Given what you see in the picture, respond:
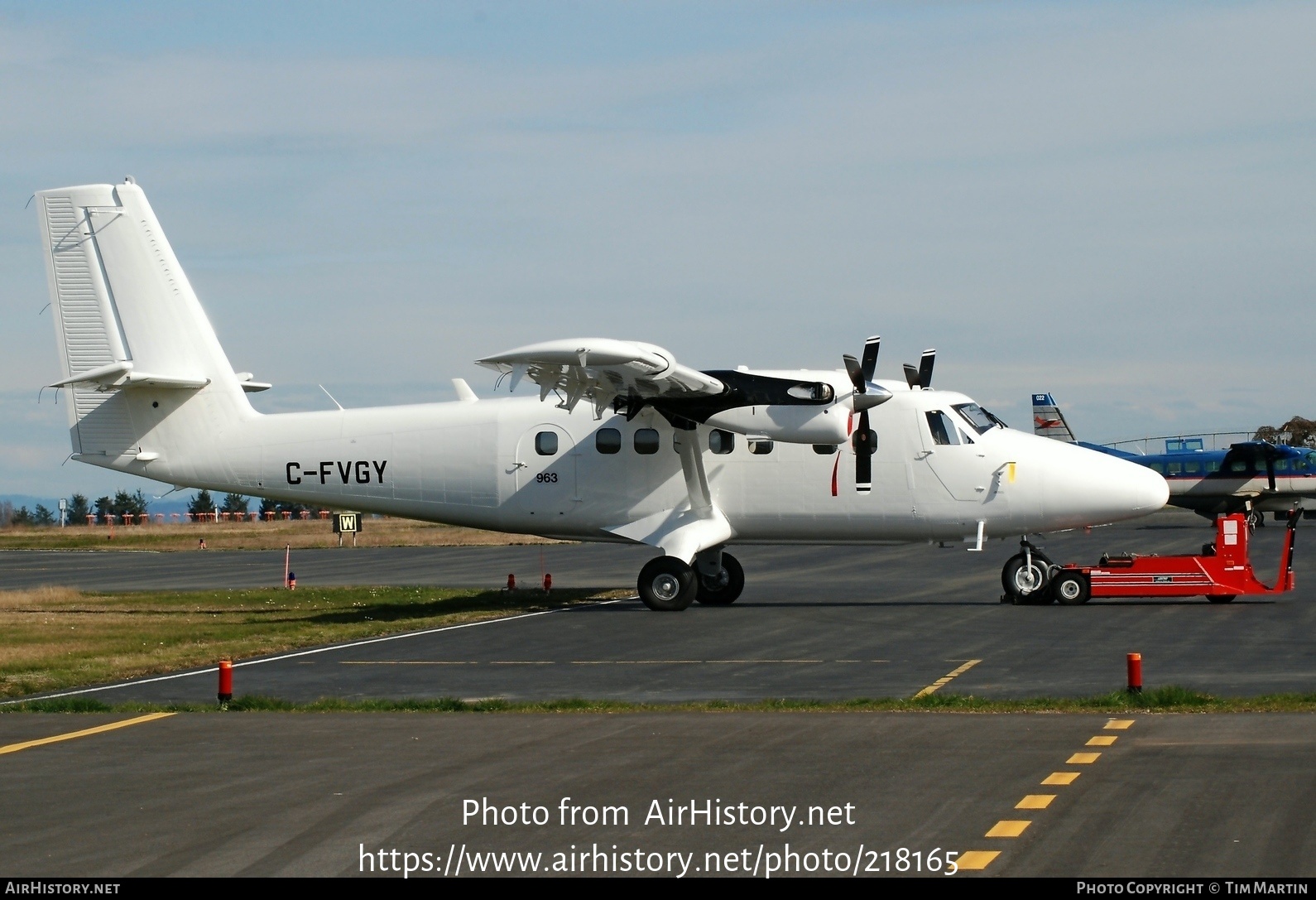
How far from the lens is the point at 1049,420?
66.8 m

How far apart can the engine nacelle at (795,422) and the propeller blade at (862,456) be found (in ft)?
3.10

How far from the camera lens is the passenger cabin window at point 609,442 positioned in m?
26.2

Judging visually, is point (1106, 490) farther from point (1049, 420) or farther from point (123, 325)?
point (1049, 420)

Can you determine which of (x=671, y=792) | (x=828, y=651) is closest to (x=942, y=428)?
(x=828, y=651)

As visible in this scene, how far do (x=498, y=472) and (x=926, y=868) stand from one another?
63.1 ft

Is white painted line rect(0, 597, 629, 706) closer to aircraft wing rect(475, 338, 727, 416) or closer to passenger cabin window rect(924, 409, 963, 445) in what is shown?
aircraft wing rect(475, 338, 727, 416)

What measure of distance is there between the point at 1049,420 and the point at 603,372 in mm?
48244

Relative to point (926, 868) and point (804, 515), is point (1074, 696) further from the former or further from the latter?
point (804, 515)

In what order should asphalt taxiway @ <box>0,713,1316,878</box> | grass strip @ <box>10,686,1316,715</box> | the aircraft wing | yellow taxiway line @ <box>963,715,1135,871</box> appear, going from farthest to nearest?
the aircraft wing, grass strip @ <box>10,686,1316,715</box>, asphalt taxiway @ <box>0,713,1316,878</box>, yellow taxiway line @ <box>963,715,1135,871</box>

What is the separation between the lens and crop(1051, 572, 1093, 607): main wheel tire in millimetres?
24625

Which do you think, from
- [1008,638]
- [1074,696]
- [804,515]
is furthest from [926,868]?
[804,515]

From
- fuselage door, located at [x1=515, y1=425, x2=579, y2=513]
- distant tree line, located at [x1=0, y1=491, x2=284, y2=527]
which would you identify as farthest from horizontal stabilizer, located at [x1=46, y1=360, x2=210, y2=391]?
distant tree line, located at [x1=0, y1=491, x2=284, y2=527]

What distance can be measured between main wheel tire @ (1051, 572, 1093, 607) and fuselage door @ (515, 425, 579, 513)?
347 inches

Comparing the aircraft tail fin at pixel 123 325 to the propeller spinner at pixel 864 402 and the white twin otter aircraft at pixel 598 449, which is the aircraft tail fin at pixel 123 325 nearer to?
the white twin otter aircraft at pixel 598 449
